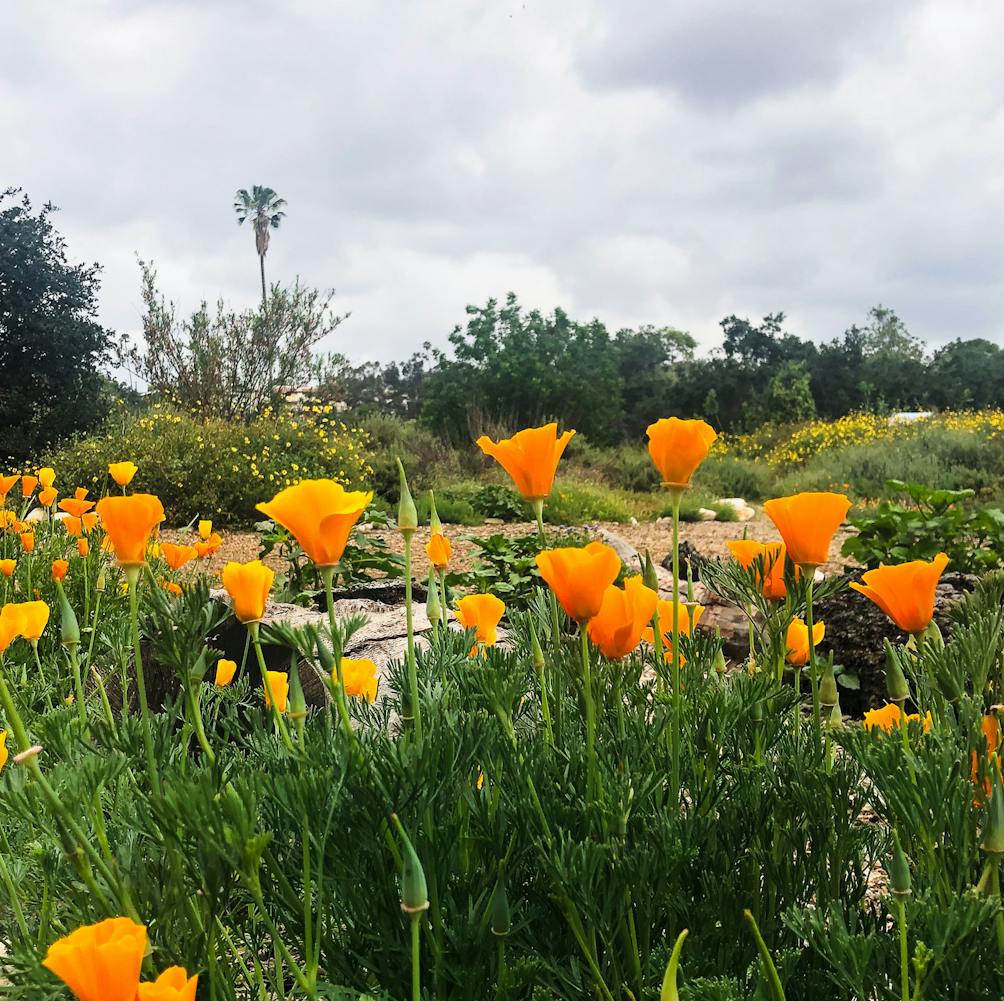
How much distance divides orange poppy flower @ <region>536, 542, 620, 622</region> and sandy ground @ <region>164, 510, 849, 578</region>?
19.6ft

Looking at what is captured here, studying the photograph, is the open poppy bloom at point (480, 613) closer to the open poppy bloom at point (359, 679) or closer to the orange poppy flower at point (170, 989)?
the open poppy bloom at point (359, 679)

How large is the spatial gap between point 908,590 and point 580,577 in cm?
51

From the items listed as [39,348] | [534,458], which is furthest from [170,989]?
[39,348]

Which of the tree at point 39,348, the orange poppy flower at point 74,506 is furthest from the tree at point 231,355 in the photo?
the orange poppy flower at point 74,506

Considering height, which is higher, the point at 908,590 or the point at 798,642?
the point at 908,590

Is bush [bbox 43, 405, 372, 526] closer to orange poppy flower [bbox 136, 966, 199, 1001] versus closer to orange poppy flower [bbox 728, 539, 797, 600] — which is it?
orange poppy flower [bbox 728, 539, 797, 600]

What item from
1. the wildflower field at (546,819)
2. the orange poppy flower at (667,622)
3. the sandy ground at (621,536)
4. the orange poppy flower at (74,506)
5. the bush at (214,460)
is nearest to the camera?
the wildflower field at (546,819)

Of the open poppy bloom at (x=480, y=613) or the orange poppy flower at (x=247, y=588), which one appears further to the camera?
the open poppy bloom at (x=480, y=613)

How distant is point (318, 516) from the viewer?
45.6 inches

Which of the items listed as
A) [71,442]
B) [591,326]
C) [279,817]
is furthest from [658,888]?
[591,326]

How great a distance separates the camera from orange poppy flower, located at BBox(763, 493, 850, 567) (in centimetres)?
124

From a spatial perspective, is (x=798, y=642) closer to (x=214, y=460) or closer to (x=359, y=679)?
(x=359, y=679)

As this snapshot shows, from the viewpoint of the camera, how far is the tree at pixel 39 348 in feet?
51.9

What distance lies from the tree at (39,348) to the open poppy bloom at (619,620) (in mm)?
16508
